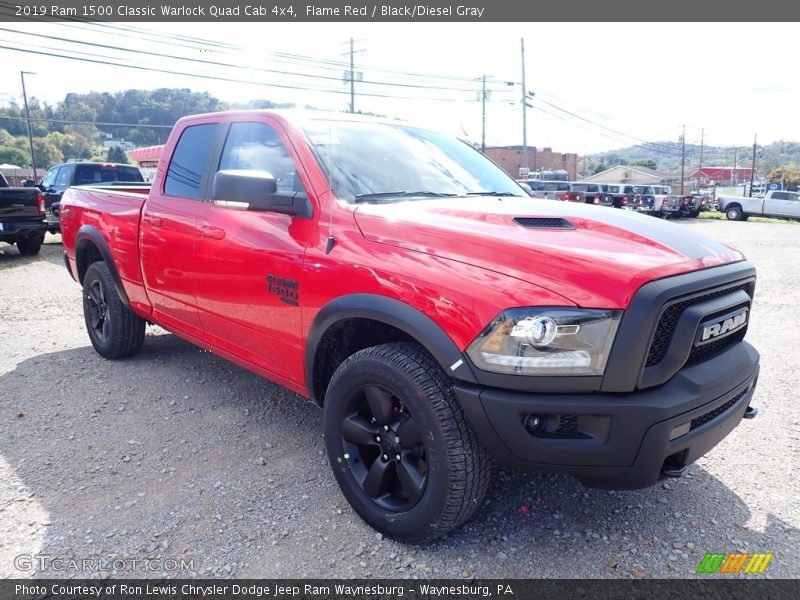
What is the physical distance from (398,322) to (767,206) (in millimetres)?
31609

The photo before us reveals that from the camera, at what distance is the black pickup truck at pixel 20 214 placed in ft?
34.6

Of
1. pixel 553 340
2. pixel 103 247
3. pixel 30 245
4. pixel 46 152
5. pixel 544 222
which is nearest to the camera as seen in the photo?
pixel 553 340

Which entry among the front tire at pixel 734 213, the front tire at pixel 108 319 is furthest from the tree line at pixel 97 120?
the front tire at pixel 734 213

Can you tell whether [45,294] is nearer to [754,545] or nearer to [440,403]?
[440,403]

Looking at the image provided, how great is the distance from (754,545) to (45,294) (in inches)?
335

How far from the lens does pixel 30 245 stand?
37.8ft

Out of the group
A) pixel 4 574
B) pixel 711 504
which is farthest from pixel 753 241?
pixel 4 574

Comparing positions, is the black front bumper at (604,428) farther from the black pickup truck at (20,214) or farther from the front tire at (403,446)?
the black pickup truck at (20,214)

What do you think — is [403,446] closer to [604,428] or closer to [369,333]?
[369,333]

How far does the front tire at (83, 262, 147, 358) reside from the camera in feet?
15.7

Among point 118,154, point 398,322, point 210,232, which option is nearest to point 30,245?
point 210,232

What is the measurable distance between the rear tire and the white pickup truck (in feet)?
94.7

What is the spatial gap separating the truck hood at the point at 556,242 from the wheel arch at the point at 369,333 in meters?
0.27

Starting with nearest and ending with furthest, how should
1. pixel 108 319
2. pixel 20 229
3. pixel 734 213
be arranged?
pixel 108 319, pixel 20 229, pixel 734 213
